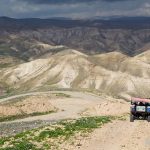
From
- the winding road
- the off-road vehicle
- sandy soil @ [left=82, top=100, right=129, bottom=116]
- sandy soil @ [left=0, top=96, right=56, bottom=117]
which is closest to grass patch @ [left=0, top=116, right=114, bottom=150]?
the off-road vehicle

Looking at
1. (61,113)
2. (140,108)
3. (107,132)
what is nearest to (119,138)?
(107,132)

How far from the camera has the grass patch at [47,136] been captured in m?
34.6

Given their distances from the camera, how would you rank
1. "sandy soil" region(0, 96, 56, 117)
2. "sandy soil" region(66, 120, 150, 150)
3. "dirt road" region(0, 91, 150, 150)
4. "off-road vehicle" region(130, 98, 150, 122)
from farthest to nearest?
"sandy soil" region(0, 96, 56, 117)
"off-road vehicle" region(130, 98, 150, 122)
"dirt road" region(0, 91, 150, 150)
"sandy soil" region(66, 120, 150, 150)

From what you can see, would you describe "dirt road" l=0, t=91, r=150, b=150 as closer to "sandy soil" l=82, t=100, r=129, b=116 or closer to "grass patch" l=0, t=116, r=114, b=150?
"sandy soil" l=82, t=100, r=129, b=116

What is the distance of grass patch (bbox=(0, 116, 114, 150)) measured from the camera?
34.6 m

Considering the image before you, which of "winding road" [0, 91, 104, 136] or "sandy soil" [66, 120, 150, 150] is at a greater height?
"sandy soil" [66, 120, 150, 150]

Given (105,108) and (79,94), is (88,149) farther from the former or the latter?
(79,94)

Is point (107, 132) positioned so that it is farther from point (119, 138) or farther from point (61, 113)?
point (61, 113)

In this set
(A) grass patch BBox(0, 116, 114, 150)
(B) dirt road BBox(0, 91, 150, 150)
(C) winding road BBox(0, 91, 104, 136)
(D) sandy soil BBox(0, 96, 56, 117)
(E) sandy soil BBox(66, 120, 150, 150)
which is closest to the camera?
(A) grass patch BBox(0, 116, 114, 150)

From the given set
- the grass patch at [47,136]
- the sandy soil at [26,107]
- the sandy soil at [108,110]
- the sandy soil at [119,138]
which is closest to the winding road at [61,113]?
the sandy soil at [108,110]

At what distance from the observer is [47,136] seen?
38.5 meters

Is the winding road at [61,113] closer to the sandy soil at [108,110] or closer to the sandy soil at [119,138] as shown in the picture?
the sandy soil at [108,110]

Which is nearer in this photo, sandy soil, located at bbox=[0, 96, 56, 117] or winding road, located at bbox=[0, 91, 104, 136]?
winding road, located at bbox=[0, 91, 104, 136]

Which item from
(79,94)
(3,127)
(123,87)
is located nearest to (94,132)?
(3,127)
